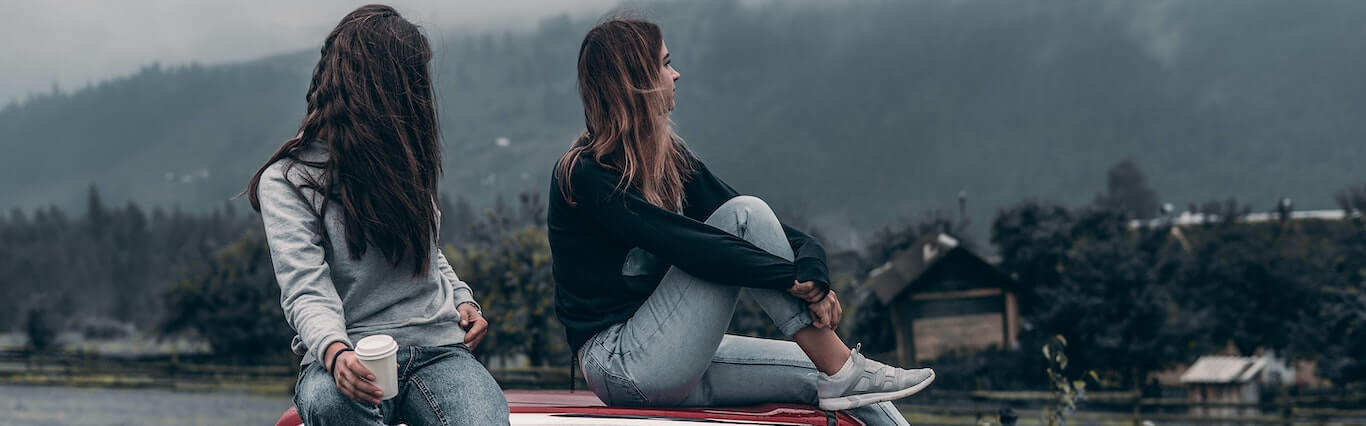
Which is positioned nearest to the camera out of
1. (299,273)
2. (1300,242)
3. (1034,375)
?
(299,273)

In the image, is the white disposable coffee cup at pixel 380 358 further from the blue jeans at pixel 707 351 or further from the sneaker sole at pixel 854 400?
the sneaker sole at pixel 854 400

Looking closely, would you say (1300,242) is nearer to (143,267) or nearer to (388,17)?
(388,17)

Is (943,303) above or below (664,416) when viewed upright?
below

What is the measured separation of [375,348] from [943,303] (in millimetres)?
40536

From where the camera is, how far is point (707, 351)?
3.74 meters

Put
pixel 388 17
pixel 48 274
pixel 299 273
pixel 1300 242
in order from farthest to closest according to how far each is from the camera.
A: 1. pixel 48 274
2. pixel 1300 242
3. pixel 388 17
4. pixel 299 273

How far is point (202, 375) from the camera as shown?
4572cm

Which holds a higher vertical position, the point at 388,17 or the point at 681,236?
the point at 388,17

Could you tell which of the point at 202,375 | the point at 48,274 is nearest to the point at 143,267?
the point at 48,274

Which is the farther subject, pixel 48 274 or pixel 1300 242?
pixel 48 274

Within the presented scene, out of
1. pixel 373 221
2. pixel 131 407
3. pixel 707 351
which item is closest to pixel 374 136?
pixel 373 221

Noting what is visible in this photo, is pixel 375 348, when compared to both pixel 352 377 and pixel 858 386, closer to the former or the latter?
pixel 352 377

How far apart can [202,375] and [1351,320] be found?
133 ft

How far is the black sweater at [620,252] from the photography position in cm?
362
